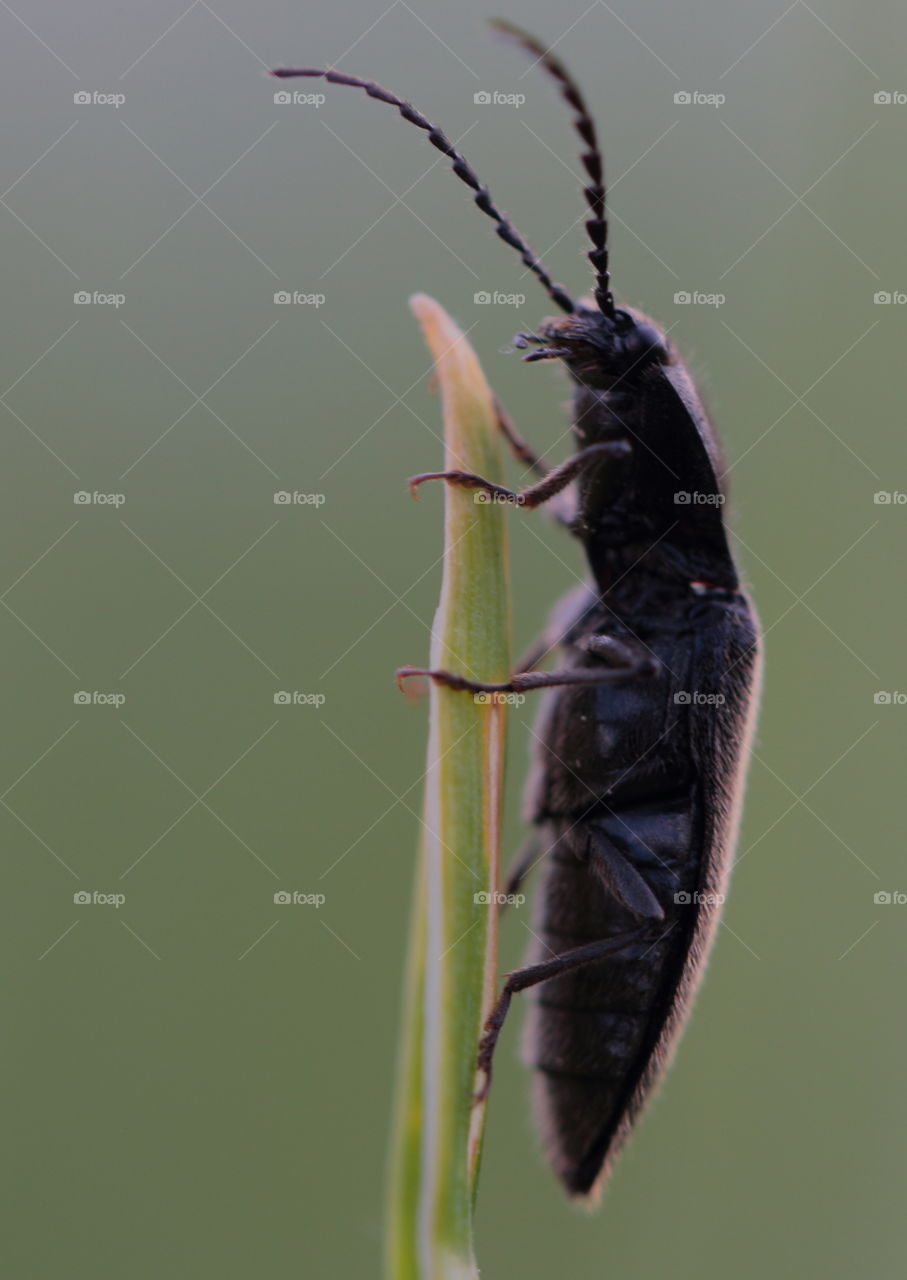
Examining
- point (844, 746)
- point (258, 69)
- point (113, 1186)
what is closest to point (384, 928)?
point (113, 1186)

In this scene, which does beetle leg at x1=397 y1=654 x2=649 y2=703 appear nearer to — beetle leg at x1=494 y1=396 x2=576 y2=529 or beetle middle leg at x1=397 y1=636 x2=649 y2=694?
beetle middle leg at x1=397 y1=636 x2=649 y2=694

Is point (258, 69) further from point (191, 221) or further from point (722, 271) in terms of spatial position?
point (722, 271)

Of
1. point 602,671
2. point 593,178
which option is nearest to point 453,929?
point 602,671

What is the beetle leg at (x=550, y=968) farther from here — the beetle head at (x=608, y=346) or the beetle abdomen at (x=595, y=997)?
the beetle head at (x=608, y=346)

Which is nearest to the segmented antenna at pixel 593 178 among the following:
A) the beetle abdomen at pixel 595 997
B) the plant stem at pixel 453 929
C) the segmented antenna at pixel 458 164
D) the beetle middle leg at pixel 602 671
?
the segmented antenna at pixel 458 164

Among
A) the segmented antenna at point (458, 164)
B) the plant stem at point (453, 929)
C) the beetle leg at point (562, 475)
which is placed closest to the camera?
the plant stem at point (453, 929)

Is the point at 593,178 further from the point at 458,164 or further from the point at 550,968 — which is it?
the point at 550,968
